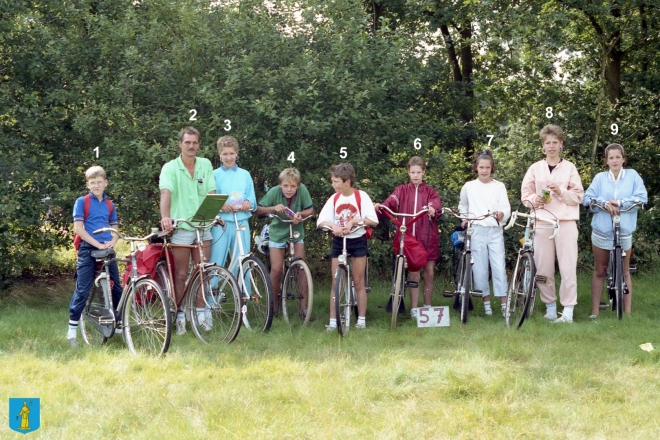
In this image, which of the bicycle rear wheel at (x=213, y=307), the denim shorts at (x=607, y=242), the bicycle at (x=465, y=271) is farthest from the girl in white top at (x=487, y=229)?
the bicycle rear wheel at (x=213, y=307)

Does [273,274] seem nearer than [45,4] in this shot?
Yes

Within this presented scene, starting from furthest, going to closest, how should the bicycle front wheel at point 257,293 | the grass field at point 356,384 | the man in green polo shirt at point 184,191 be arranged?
1. the man in green polo shirt at point 184,191
2. the bicycle front wheel at point 257,293
3. the grass field at point 356,384

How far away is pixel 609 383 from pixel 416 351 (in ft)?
5.38

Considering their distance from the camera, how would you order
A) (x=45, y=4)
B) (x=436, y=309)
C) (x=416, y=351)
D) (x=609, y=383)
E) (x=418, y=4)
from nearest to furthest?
1. (x=609, y=383)
2. (x=416, y=351)
3. (x=436, y=309)
4. (x=45, y=4)
5. (x=418, y=4)

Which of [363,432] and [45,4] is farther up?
[45,4]

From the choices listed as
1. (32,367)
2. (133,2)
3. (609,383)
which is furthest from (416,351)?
(133,2)

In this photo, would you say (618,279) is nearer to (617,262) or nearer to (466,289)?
(617,262)

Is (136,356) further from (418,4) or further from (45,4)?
(418,4)

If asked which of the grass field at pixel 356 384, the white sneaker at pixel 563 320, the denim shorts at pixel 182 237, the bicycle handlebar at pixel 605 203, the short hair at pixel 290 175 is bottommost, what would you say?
the white sneaker at pixel 563 320

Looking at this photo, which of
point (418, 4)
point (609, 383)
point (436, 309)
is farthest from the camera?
point (418, 4)

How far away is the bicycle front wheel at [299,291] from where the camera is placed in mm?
7613

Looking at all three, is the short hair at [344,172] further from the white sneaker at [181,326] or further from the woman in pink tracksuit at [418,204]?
the white sneaker at [181,326]

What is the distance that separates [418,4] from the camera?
12406 millimetres

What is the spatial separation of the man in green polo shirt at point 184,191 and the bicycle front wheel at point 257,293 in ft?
1.71
